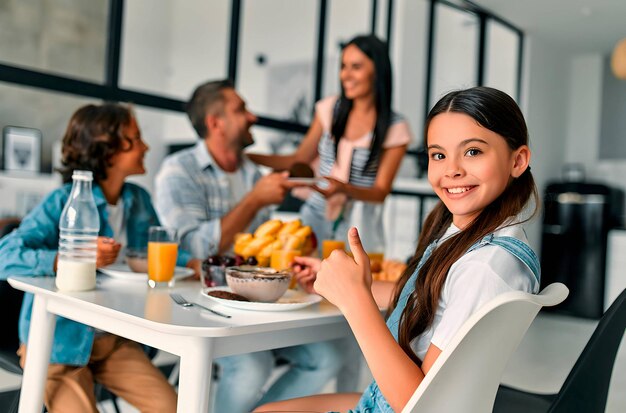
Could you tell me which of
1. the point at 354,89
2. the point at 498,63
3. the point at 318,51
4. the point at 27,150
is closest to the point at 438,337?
the point at 354,89

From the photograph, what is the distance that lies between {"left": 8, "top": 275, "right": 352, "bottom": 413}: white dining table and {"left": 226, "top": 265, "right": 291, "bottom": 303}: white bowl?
54 millimetres

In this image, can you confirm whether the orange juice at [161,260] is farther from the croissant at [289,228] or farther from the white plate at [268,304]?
the croissant at [289,228]

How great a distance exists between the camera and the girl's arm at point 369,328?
3.18 ft

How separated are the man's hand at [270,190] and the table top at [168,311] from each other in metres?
0.54

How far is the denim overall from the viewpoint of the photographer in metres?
1.00

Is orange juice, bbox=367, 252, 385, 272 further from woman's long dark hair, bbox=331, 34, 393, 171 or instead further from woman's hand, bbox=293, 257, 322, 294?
woman's long dark hair, bbox=331, 34, 393, 171

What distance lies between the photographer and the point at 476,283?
952 millimetres

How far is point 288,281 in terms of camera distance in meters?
1.35

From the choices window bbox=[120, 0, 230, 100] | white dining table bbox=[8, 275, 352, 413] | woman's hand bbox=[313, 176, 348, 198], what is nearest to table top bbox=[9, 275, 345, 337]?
white dining table bbox=[8, 275, 352, 413]

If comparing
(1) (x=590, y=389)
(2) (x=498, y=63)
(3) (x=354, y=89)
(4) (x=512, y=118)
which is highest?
(2) (x=498, y=63)

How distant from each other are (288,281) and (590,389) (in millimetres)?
610

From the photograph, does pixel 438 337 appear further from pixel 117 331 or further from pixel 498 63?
pixel 498 63

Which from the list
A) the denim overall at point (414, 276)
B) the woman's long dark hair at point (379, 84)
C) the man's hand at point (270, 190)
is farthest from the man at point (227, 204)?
the denim overall at point (414, 276)

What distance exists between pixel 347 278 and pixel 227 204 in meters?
1.27
